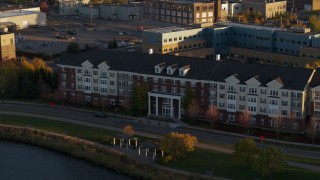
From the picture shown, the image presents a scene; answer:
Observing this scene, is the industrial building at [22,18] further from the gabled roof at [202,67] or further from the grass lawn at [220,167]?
the grass lawn at [220,167]

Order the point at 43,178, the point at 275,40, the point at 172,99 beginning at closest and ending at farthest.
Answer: the point at 43,178 < the point at 172,99 < the point at 275,40

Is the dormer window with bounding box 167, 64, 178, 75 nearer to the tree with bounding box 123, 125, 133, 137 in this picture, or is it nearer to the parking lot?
the tree with bounding box 123, 125, 133, 137

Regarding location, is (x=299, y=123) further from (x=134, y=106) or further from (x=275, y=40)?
(x=275, y=40)

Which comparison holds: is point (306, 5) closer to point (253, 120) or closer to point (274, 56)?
point (274, 56)

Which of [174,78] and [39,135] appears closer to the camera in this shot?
[39,135]

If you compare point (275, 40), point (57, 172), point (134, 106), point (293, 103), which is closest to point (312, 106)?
point (293, 103)

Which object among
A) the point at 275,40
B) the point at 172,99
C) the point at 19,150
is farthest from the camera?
the point at 275,40
